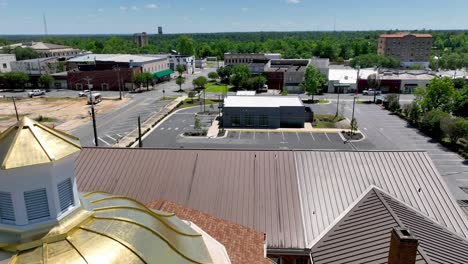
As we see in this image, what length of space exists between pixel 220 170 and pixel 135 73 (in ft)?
267

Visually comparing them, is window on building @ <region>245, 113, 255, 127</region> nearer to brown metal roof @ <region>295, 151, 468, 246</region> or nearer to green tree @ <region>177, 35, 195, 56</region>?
brown metal roof @ <region>295, 151, 468, 246</region>

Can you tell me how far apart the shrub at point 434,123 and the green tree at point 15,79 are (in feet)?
329

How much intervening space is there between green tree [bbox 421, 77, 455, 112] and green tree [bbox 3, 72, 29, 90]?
330 ft

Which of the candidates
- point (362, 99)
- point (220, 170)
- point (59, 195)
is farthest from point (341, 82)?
point (59, 195)

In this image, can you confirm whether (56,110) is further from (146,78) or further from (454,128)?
(454,128)

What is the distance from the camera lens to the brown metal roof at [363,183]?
21766mm

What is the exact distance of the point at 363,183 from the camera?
23906mm

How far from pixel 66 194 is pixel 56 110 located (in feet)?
245

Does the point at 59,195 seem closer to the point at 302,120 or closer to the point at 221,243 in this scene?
the point at 221,243

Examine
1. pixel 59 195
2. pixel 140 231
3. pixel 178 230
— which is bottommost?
pixel 178 230

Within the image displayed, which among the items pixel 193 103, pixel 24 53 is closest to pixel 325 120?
pixel 193 103

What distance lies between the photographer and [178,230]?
13.7 metres

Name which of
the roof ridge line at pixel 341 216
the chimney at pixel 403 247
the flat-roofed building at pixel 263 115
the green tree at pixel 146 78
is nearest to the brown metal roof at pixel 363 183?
the roof ridge line at pixel 341 216

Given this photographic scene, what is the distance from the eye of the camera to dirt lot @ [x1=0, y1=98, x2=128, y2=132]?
220 feet
